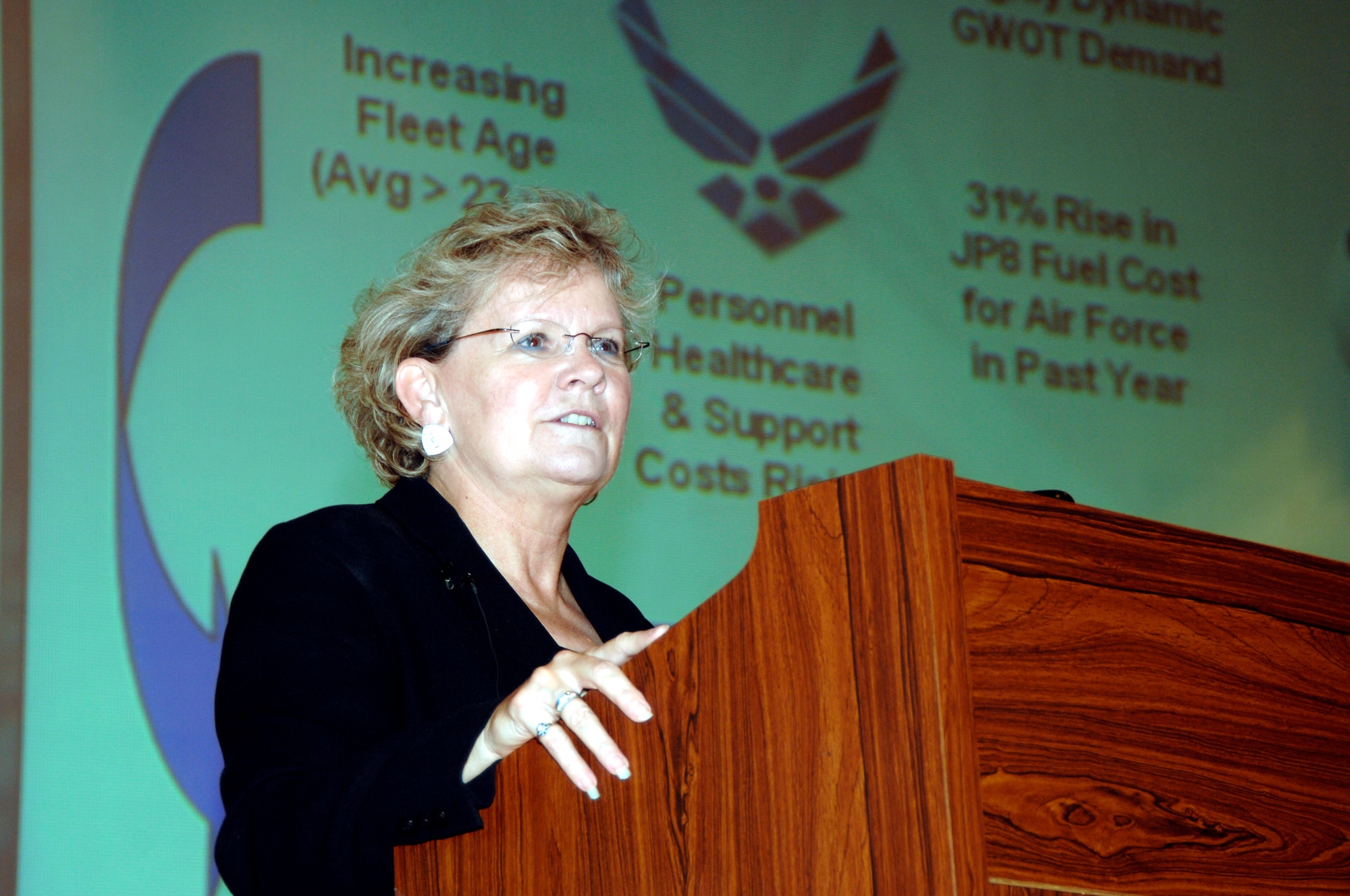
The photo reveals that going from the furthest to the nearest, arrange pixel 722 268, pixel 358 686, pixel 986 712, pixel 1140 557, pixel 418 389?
pixel 722 268
pixel 418 389
pixel 358 686
pixel 1140 557
pixel 986 712

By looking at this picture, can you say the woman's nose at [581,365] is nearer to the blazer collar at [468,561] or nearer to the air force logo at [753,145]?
the blazer collar at [468,561]

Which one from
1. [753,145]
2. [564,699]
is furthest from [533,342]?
[753,145]

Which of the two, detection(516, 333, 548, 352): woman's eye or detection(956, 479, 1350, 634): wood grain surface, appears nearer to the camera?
detection(956, 479, 1350, 634): wood grain surface

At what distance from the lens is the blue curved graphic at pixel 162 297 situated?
2.86 meters

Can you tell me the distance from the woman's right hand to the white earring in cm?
81

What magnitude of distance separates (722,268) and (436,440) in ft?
5.73

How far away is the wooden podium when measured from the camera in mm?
995

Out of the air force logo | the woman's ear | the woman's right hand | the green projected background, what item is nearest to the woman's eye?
the woman's ear

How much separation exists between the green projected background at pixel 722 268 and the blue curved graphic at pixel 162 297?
14 mm

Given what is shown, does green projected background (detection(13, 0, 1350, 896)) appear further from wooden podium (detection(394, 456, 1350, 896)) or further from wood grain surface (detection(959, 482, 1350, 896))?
wood grain surface (detection(959, 482, 1350, 896))

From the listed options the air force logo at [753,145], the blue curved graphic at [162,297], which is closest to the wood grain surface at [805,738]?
the blue curved graphic at [162,297]

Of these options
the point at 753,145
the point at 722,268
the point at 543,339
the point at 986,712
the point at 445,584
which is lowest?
the point at 986,712

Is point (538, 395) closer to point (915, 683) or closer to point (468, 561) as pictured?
point (468, 561)

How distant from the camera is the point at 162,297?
3037 millimetres
